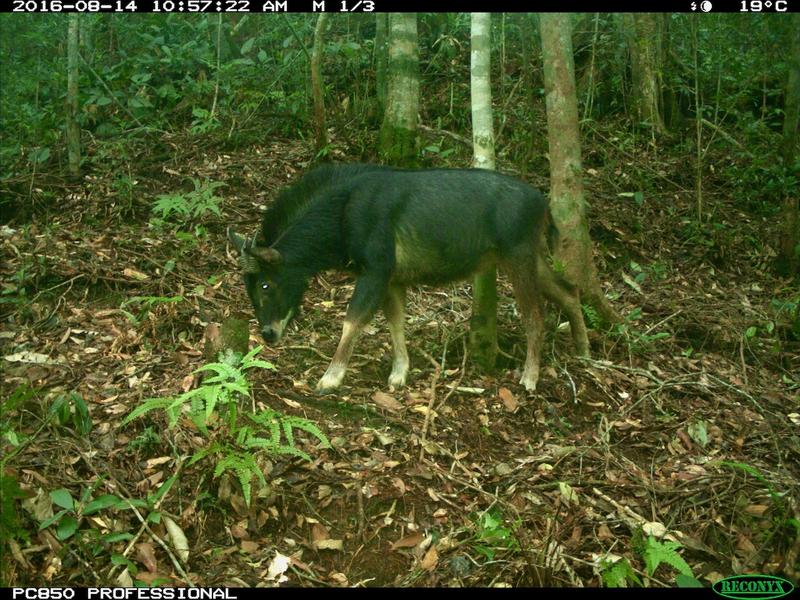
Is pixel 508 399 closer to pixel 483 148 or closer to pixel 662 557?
pixel 483 148

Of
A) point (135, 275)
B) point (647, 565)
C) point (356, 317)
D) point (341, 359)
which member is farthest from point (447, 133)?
point (647, 565)

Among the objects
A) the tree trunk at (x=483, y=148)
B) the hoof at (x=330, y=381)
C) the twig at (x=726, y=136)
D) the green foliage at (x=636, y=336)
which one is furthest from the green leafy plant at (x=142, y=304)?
the twig at (x=726, y=136)

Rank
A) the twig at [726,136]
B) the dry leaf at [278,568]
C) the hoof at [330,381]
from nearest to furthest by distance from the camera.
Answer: the dry leaf at [278,568] < the hoof at [330,381] < the twig at [726,136]

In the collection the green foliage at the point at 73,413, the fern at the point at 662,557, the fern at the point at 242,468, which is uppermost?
the green foliage at the point at 73,413

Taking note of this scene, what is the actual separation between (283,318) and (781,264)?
676 cm

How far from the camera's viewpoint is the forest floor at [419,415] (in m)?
5.79

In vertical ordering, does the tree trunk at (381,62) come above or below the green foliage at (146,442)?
above

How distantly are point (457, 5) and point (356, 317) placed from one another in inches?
124

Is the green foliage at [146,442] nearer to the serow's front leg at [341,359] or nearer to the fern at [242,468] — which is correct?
the fern at [242,468]

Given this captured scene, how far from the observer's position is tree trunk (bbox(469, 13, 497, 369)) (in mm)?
7586

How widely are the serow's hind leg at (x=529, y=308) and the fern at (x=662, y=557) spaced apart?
9.90 ft

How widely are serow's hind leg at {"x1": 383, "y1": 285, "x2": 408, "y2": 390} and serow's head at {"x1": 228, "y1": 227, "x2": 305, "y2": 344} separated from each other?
1.02m

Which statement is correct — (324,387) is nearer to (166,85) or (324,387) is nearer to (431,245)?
(431,245)

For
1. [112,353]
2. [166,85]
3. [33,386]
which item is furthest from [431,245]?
[166,85]
